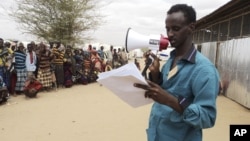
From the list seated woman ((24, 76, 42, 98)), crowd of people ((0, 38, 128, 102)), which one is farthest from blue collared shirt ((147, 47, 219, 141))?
seated woman ((24, 76, 42, 98))

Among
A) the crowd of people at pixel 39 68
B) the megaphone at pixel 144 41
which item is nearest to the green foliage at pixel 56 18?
the crowd of people at pixel 39 68

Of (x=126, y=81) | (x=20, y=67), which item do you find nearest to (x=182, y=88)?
(x=126, y=81)

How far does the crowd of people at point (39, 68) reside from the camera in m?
9.33

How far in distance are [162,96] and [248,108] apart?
7.11m

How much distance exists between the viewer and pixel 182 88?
1.65 m

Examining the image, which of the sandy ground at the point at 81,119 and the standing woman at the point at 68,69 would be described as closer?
the sandy ground at the point at 81,119

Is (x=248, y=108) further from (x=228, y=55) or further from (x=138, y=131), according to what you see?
(x=138, y=131)

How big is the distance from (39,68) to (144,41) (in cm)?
858

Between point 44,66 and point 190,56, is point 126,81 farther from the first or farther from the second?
point 44,66

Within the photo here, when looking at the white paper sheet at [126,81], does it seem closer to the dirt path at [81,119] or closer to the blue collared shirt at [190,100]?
the blue collared shirt at [190,100]

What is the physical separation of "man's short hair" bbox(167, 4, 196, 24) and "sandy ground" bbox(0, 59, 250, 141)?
364 centimetres

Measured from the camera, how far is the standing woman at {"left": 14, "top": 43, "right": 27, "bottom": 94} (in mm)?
9547

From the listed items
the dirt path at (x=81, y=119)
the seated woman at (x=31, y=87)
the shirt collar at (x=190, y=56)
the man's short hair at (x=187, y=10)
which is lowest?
the dirt path at (x=81, y=119)

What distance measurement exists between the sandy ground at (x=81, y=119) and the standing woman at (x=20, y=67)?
0.37 meters
